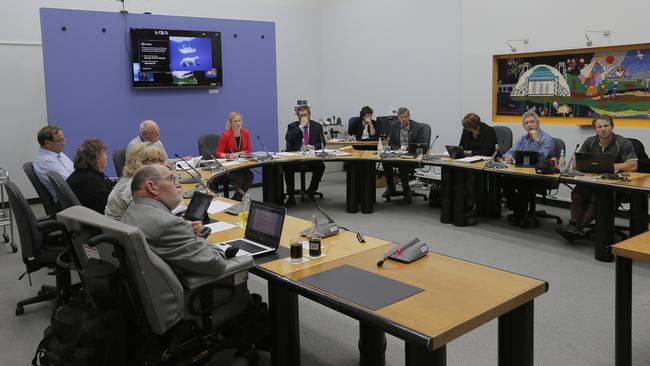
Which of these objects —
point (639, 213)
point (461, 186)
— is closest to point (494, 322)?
point (639, 213)

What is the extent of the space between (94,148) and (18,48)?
4.46 m

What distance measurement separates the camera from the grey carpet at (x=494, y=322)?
3123mm

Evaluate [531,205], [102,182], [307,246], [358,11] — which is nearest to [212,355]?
[307,246]

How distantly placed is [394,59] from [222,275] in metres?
7.23

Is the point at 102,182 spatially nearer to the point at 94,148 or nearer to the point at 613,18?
the point at 94,148

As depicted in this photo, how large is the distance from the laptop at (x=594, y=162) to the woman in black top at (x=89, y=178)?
4027mm

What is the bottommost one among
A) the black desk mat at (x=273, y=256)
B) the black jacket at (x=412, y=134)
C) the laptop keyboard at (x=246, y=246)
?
the black desk mat at (x=273, y=256)

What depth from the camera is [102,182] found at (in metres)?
4.01

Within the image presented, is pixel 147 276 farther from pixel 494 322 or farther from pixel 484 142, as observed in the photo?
pixel 484 142

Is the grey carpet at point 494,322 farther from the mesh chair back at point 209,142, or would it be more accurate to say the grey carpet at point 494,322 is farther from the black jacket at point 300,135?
the mesh chair back at point 209,142

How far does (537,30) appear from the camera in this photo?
274 inches

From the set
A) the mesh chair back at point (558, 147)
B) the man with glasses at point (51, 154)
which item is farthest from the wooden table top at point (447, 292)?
the mesh chair back at point (558, 147)

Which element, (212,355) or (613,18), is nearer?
(212,355)

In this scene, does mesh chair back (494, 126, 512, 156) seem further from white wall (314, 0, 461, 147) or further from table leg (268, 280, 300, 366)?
table leg (268, 280, 300, 366)
